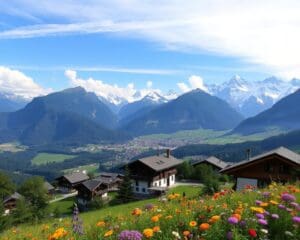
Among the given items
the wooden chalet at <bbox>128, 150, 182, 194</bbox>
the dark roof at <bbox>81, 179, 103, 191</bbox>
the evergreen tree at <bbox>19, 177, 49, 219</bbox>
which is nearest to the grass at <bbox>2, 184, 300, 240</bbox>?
the evergreen tree at <bbox>19, 177, 49, 219</bbox>

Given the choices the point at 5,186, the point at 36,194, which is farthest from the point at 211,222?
the point at 5,186

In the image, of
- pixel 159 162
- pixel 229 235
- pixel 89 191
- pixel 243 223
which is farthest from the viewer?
pixel 89 191

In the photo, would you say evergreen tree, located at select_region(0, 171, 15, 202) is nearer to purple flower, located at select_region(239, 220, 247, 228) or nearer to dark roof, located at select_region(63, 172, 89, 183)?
dark roof, located at select_region(63, 172, 89, 183)

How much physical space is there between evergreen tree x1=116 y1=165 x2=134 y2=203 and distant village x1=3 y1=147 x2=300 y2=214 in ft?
3.33

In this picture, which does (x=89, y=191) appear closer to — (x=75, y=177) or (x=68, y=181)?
(x=68, y=181)

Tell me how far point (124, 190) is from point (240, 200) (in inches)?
2432

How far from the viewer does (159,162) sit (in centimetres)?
8381

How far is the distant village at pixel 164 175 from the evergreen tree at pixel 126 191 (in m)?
1.02

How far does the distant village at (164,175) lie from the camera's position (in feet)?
121

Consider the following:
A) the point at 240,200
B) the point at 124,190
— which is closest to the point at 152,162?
the point at 124,190

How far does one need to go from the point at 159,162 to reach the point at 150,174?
198 inches

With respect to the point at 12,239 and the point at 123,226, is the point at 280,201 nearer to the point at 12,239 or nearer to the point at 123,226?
the point at 123,226

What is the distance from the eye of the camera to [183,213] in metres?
7.79

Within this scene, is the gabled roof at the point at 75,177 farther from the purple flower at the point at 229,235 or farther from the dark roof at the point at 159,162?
the purple flower at the point at 229,235
